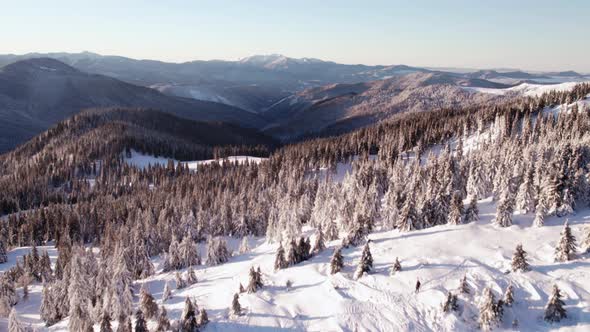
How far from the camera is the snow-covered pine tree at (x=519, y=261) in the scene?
144 ft

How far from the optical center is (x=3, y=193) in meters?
159

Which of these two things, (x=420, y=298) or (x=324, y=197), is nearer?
(x=420, y=298)

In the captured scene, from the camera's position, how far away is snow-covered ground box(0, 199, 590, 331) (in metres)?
40.7

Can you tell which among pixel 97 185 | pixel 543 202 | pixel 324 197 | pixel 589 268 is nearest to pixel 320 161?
pixel 324 197

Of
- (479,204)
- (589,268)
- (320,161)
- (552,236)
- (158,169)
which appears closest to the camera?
(589,268)

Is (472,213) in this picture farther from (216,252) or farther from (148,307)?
(148,307)

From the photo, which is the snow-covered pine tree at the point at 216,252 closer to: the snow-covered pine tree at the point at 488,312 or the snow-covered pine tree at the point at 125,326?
the snow-covered pine tree at the point at 125,326

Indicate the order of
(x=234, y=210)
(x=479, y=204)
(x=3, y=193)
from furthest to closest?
1. (x=3, y=193)
2. (x=234, y=210)
3. (x=479, y=204)

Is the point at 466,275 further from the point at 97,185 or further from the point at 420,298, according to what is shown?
the point at 97,185

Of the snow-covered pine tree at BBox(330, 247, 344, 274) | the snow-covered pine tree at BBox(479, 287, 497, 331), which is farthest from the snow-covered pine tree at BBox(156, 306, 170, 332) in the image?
the snow-covered pine tree at BBox(479, 287, 497, 331)

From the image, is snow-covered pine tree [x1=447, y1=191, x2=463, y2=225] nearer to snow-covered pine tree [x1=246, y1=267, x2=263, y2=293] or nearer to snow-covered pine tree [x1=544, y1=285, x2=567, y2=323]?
snow-covered pine tree [x1=544, y1=285, x2=567, y2=323]

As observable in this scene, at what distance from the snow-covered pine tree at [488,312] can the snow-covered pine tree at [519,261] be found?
27.2ft

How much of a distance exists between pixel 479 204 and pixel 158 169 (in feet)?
495

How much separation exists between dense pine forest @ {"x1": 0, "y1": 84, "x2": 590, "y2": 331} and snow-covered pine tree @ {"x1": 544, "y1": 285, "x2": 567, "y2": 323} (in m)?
0.11
